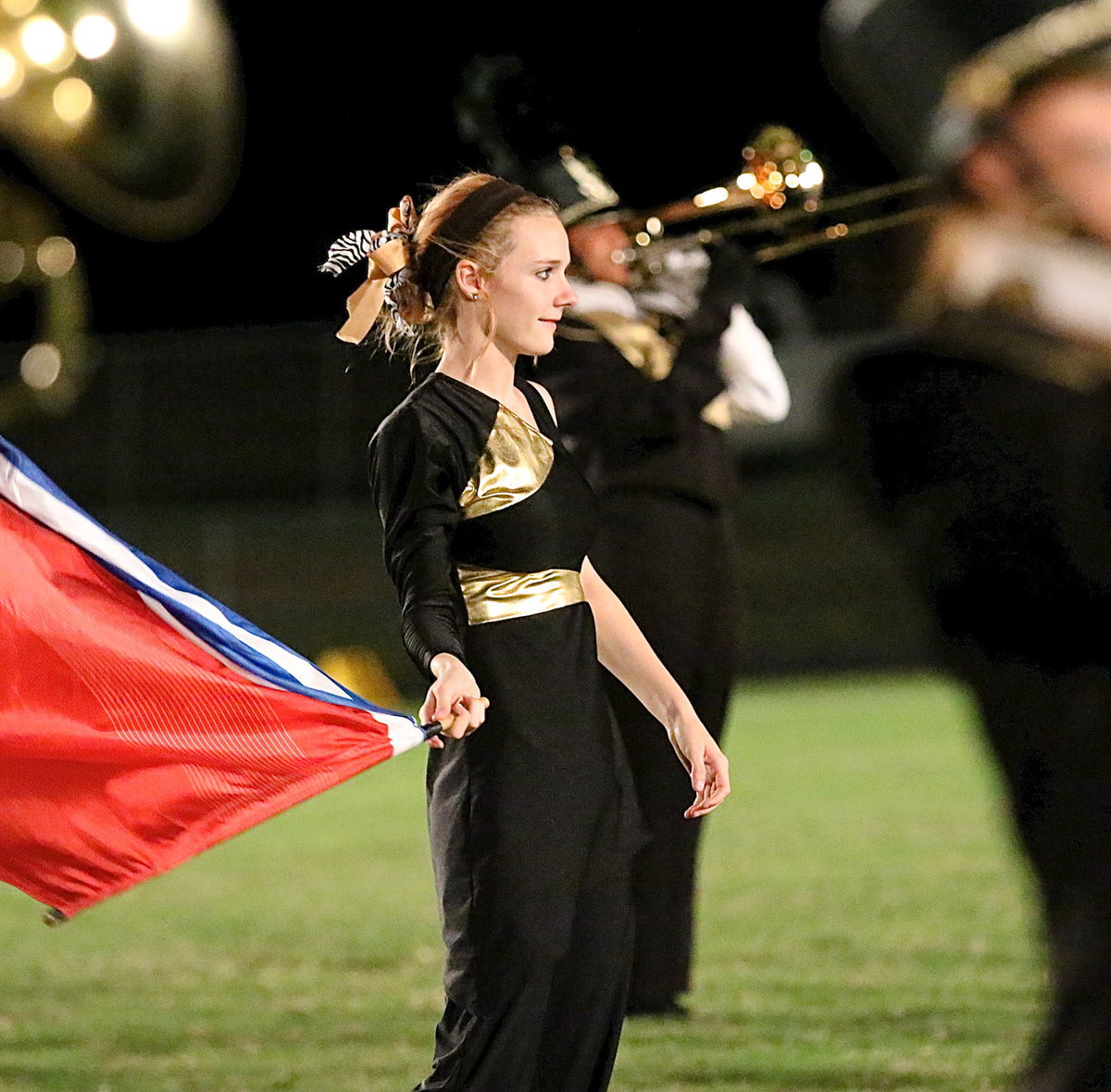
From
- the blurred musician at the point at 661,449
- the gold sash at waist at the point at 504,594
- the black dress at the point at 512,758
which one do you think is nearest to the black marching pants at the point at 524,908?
the black dress at the point at 512,758

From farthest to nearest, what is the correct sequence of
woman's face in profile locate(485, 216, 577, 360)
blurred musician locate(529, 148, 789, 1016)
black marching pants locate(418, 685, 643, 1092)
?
blurred musician locate(529, 148, 789, 1016) → woman's face in profile locate(485, 216, 577, 360) → black marching pants locate(418, 685, 643, 1092)

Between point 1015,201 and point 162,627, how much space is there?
2.29 metres

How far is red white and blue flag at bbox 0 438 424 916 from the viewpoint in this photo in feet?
11.8

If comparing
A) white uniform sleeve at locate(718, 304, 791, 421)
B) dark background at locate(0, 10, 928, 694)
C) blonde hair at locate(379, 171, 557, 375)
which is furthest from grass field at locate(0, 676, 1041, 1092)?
dark background at locate(0, 10, 928, 694)

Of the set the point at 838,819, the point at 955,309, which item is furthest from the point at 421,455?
the point at 838,819

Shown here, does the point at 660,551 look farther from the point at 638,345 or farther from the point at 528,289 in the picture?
the point at 528,289

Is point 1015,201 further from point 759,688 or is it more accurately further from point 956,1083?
point 759,688

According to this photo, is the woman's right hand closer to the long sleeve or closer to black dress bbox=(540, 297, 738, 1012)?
the long sleeve

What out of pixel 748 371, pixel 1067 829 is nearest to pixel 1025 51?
pixel 1067 829

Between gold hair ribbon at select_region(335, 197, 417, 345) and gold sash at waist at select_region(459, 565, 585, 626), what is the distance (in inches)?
18.0

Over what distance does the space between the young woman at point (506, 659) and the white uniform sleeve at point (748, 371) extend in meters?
2.21

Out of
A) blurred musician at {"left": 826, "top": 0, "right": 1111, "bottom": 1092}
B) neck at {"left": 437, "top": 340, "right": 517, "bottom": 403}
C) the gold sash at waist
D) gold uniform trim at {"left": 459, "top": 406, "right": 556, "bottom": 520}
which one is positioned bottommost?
blurred musician at {"left": 826, "top": 0, "right": 1111, "bottom": 1092}

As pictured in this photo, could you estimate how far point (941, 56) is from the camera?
186cm

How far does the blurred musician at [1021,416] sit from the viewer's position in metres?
1.74
